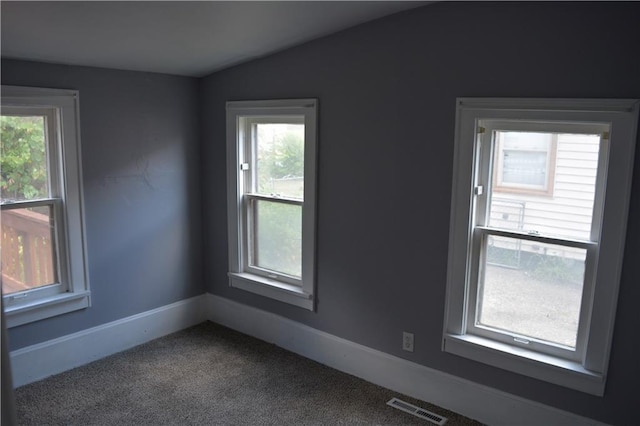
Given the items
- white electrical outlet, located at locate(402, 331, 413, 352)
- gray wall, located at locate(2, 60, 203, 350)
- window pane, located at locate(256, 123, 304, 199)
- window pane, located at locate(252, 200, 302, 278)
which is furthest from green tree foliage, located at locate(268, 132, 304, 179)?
white electrical outlet, located at locate(402, 331, 413, 352)

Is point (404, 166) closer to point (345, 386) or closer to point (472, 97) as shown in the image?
point (472, 97)

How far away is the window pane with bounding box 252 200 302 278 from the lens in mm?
3717

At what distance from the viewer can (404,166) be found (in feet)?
9.93

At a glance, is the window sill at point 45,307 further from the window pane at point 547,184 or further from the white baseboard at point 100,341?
the window pane at point 547,184

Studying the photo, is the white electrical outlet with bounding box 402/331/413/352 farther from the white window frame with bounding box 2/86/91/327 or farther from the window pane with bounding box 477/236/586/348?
the white window frame with bounding box 2/86/91/327

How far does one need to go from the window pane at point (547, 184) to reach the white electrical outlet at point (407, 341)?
2.83ft

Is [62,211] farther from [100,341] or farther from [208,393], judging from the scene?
[208,393]

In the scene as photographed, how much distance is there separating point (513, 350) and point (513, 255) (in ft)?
1.66

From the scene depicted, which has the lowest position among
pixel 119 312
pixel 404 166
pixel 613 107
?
pixel 119 312

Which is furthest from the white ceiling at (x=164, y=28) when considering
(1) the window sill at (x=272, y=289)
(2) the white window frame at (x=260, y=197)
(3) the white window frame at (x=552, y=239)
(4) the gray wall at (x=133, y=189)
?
(1) the window sill at (x=272, y=289)

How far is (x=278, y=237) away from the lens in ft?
12.6

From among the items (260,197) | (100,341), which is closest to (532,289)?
(260,197)

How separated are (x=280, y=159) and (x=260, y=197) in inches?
13.6

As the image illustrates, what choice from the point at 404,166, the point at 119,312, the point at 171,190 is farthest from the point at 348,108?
the point at 119,312
